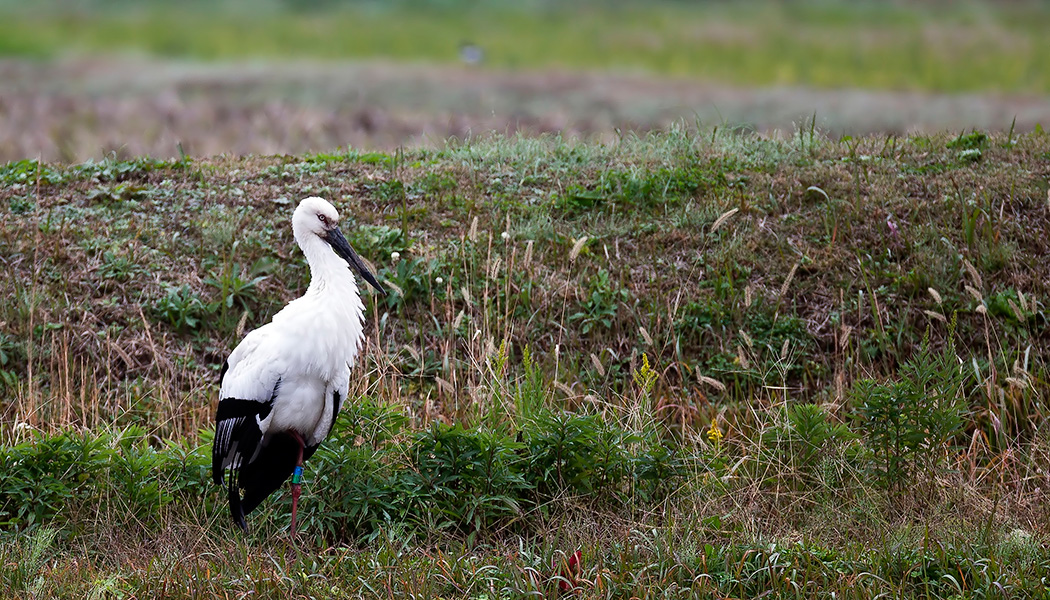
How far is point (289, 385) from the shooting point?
4789 mm

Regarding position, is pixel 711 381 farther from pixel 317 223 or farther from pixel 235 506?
pixel 235 506

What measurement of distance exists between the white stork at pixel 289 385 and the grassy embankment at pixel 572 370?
0.81 ft

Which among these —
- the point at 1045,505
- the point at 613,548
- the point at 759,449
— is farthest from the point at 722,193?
the point at 613,548

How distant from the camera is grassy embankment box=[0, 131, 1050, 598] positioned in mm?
4512

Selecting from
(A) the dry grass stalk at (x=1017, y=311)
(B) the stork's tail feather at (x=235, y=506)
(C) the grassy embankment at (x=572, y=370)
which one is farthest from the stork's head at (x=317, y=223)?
(A) the dry grass stalk at (x=1017, y=311)

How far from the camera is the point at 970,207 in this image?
7.78 m

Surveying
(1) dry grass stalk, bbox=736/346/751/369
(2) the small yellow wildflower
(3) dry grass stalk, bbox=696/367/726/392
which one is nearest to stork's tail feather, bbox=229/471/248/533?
(2) the small yellow wildflower

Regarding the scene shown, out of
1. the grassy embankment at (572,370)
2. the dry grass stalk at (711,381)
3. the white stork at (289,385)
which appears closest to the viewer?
the grassy embankment at (572,370)

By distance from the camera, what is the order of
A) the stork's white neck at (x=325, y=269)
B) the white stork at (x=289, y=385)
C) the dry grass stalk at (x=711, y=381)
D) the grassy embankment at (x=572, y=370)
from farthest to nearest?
1. the dry grass stalk at (x=711, y=381)
2. the stork's white neck at (x=325, y=269)
3. the white stork at (x=289, y=385)
4. the grassy embankment at (x=572, y=370)

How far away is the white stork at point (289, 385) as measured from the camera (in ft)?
15.6

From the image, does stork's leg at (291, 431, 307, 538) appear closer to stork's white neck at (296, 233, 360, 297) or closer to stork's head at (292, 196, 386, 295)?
stork's white neck at (296, 233, 360, 297)

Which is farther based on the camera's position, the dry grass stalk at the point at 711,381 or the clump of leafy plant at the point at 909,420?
the dry grass stalk at the point at 711,381

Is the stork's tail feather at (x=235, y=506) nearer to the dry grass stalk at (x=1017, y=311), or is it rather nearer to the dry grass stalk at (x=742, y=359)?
the dry grass stalk at (x=742, y=359)

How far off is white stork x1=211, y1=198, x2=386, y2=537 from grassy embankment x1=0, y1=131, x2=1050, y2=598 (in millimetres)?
248
